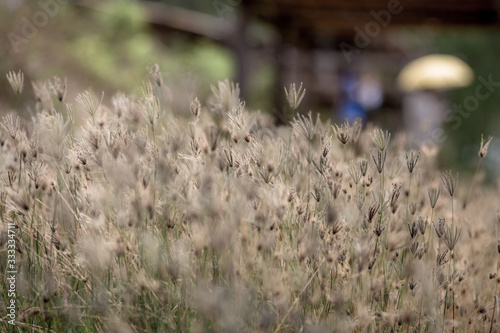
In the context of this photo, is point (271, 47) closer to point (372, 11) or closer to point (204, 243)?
point (372, 11)

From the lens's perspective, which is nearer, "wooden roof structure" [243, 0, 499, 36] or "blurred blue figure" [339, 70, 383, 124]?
"wooden roof structure" [243, 0, 499, 36]

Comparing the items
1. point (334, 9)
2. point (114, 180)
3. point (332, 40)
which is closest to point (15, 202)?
point (114, 180)

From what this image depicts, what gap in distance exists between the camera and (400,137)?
2.96 m

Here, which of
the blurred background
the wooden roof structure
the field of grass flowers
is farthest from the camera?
the blurred background

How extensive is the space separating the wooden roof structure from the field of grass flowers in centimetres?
751

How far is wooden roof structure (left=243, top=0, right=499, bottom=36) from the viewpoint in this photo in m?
9.10

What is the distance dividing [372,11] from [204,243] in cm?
880

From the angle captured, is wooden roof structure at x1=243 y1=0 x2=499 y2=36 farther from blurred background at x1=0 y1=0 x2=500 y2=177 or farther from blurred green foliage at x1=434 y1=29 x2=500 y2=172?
blurred green foliage at x1=434 y1=29 x2=500 y2=172

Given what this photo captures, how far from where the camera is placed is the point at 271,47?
1366 cm

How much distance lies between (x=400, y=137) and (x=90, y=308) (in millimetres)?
1954

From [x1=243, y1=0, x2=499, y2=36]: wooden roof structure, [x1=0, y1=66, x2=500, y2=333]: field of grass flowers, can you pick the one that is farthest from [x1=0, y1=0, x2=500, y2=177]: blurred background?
[x1=0, y1=66, x2=500, y2=333]: field of grass flowers

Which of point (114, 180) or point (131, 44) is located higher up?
point (131, 44)

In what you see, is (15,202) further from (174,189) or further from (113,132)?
(174,189)

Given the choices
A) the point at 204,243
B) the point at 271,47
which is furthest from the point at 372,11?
the point at 204,243
